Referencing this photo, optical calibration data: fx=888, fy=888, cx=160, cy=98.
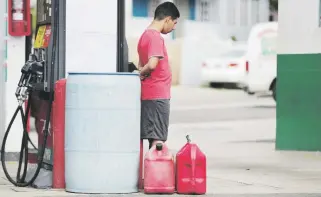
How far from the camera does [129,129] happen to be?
8508mm

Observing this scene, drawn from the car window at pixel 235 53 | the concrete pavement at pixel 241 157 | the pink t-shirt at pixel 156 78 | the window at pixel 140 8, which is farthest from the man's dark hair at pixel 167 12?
the window at pixel 140 8

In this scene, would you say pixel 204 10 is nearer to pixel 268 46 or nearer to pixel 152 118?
pixel 268 46

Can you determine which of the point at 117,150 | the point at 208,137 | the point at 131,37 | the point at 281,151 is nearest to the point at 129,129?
the point at 117,150

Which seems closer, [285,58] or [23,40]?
[23,40]

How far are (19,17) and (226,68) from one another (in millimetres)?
22156

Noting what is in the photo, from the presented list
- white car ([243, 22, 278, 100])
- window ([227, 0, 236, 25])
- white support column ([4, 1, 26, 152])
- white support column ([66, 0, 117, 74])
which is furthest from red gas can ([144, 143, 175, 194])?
window ([227, 0, 236, 25])

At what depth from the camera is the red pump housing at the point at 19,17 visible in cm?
1116

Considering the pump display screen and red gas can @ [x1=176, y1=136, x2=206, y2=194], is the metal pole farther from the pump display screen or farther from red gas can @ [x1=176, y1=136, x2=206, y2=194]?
red gas can @ [x1=176, y1=136, x2=206, y2=194]

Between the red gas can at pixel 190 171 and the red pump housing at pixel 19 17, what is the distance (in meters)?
3.51

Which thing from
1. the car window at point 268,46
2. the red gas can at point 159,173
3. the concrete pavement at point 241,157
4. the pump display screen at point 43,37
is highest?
the car window at point 268,46

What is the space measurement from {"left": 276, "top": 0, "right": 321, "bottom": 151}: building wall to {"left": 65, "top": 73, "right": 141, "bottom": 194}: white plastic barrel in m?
5.11

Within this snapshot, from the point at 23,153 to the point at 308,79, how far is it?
5.27 meters

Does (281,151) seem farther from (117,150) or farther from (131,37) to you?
(131,37)

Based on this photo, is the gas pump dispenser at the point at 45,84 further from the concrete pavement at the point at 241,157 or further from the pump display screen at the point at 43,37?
the concrete pavement at the point at 241,157
